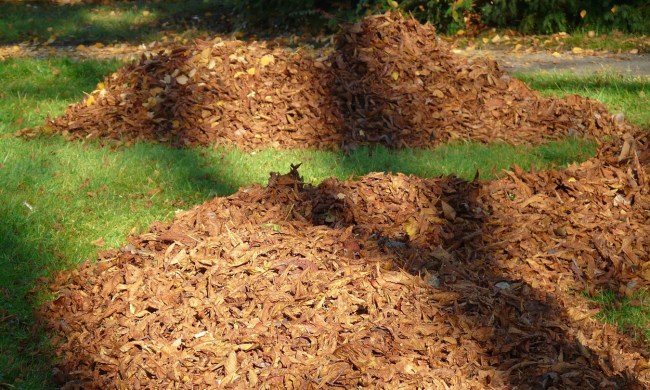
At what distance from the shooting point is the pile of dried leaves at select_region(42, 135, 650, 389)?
13.1 feet

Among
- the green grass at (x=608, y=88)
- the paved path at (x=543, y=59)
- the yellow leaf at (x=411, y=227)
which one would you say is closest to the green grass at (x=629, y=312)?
the yellow leaf at (x=411, y=227)

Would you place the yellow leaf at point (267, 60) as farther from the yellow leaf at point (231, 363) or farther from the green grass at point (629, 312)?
the yellow leaf at point (231, 363)

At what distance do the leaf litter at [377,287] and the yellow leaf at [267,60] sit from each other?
10.2 ft

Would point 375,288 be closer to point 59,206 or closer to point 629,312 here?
point 629,312

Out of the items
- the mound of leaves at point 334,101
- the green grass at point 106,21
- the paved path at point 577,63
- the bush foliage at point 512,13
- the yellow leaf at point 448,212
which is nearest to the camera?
the yellow leaf at point 448,212

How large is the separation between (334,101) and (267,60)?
2.86 feet

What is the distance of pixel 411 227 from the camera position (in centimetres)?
547

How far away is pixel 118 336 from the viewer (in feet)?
14.6

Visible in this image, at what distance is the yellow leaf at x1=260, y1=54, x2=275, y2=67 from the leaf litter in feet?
10.2

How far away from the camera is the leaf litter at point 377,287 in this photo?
13.1ft

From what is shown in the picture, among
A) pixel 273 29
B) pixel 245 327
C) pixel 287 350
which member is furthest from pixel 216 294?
pixel 273 29

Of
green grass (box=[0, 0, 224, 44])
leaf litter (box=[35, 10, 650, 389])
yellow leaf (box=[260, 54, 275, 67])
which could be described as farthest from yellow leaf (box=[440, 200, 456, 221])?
green grass (box=[0, 0, 224, 44])

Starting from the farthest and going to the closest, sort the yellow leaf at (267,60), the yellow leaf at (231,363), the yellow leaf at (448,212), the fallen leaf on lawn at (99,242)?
1. the yellow leaf at (267,60)
2. the fallen leaf on lawn at (99,242)
3. the yellow leaf at (448,212)
4. the yellow leaf at (231,363)

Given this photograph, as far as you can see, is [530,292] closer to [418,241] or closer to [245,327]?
[418,241]
